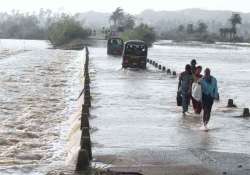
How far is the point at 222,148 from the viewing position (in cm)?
1238

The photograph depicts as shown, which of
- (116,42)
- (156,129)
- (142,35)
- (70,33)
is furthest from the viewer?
(70,33)

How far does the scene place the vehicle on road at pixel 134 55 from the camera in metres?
36.5

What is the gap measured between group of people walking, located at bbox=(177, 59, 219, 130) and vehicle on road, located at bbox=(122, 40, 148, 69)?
19.2 metres

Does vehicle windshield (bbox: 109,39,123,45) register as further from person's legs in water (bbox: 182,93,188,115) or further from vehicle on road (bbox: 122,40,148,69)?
person's legs in water (bbox: 182,93,188,115)

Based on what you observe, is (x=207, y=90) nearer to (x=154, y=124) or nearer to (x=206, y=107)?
(x=206, y=107)

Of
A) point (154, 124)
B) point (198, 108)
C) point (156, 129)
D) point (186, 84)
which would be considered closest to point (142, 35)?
point (198, 108)

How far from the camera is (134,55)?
36812mm

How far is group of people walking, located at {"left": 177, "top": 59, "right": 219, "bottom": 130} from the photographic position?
574 inches

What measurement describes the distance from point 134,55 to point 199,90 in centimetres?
2149

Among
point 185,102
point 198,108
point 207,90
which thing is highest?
point 207,90

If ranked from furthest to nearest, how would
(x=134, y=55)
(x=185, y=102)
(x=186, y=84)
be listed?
(x=134, y=55)
(x=185, y=102)
(x=186, y=84)

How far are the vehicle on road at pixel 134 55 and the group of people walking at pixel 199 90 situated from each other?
19.2 meters

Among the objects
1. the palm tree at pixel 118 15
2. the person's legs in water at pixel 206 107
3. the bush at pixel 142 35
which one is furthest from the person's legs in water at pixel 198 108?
the palm tree at pixel 118 15

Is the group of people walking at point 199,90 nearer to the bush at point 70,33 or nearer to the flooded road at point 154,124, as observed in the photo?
the flooded road at point 154,124
